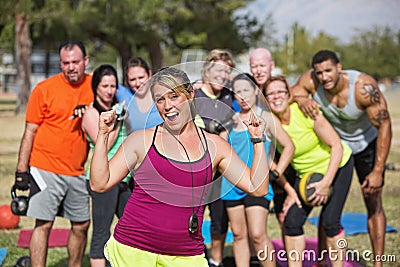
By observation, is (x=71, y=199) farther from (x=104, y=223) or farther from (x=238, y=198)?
(x=238, y=198)

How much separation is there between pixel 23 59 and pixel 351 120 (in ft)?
80.9

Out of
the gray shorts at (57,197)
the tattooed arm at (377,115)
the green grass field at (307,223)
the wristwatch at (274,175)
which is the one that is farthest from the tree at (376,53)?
the gray shorts at (57,197)

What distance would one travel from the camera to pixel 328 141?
5.08 meters

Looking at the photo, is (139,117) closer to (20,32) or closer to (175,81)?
(175,81)

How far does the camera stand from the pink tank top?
11.1 ft

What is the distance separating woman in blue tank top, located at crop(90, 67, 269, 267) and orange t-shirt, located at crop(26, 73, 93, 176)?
5.91 ft

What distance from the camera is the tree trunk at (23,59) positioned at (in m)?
27.5

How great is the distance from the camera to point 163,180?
338cm

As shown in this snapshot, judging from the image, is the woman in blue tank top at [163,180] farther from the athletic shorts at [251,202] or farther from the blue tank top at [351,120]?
the blue tank top at [351,120]

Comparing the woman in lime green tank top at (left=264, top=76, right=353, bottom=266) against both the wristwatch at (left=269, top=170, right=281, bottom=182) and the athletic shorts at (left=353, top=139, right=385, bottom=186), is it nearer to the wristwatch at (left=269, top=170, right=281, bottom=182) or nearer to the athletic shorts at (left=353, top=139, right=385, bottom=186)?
the wristwatch at (left=269, top=170, right=281, bottom=182)

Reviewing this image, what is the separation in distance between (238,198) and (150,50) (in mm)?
29597

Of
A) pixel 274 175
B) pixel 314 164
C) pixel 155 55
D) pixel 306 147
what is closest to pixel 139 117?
pixel 274 175

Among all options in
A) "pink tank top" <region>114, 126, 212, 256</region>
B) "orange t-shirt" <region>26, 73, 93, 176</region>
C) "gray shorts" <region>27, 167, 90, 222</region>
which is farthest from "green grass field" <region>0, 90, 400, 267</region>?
"pink tank top" <region>114, 126, 212, 256</region>

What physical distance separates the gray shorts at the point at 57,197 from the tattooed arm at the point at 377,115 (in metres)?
2.59
